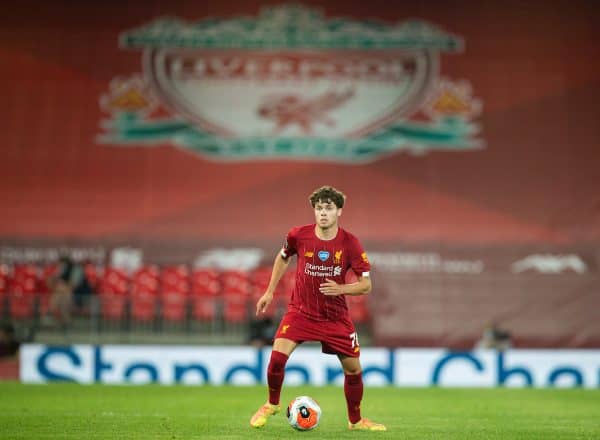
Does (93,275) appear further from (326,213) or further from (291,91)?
(326,213)

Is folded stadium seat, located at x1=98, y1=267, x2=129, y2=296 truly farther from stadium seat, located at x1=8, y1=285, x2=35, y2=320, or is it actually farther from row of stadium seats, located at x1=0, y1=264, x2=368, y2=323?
stadium seat, located at x1=8, y1=285, x2=35, y2=320

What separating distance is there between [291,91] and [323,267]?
40.9 feet

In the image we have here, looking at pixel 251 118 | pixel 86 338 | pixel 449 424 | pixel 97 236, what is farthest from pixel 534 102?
pixel 449 424

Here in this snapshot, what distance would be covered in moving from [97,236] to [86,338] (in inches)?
199

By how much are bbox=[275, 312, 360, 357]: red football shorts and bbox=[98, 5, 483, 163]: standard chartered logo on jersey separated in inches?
465

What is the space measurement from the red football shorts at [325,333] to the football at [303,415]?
1.41 feet

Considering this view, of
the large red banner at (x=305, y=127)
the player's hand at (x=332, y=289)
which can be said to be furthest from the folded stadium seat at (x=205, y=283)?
the player's hand at (x=332, y=289)

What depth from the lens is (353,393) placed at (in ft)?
20.7

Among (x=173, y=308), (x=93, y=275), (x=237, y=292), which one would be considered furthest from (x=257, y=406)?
(x=93, y=275)

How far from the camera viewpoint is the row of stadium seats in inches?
519

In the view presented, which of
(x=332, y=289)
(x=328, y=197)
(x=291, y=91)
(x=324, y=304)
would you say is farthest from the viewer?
(x=291, y=91)

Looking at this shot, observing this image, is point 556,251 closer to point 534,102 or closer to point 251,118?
point 534,102

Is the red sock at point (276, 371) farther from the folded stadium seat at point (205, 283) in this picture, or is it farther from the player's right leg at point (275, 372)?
the folded stadium seat at point (205, 283)

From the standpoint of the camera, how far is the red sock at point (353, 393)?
632 cm
